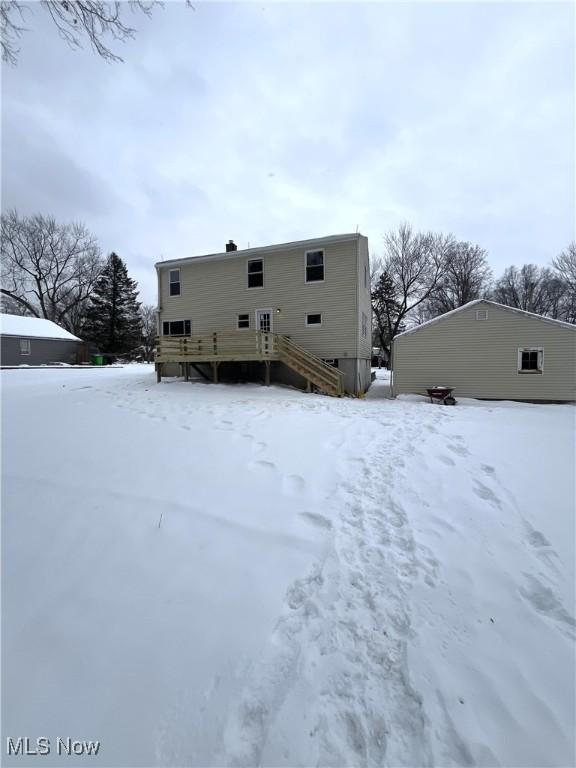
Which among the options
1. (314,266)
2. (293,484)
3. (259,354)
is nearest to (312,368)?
(259,354)

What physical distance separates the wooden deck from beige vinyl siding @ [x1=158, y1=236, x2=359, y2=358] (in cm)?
138

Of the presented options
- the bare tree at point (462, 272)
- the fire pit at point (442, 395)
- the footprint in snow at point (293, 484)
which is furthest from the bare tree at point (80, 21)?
the bare tree at point (462, 272)

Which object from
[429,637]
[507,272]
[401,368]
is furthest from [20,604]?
[507,272]

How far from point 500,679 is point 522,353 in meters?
14.3

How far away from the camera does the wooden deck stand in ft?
43.9

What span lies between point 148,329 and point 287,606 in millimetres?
52752

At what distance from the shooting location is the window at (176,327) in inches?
693

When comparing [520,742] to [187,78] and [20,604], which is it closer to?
[20,604]

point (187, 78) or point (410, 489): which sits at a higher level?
point (187, 78)

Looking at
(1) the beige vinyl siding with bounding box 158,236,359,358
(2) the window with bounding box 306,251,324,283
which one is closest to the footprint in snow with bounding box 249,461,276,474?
(1) the beige vinyl siding with bounding box 158,236,359,358

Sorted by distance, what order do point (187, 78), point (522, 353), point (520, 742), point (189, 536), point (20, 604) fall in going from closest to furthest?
point (520, 742) → point (20, 604) → point (189, 536) → point (187, 78) → point (522, 353)

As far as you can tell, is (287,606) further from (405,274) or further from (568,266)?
(568,266)

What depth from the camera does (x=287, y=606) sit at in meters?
2.53

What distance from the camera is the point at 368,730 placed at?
177 cm
